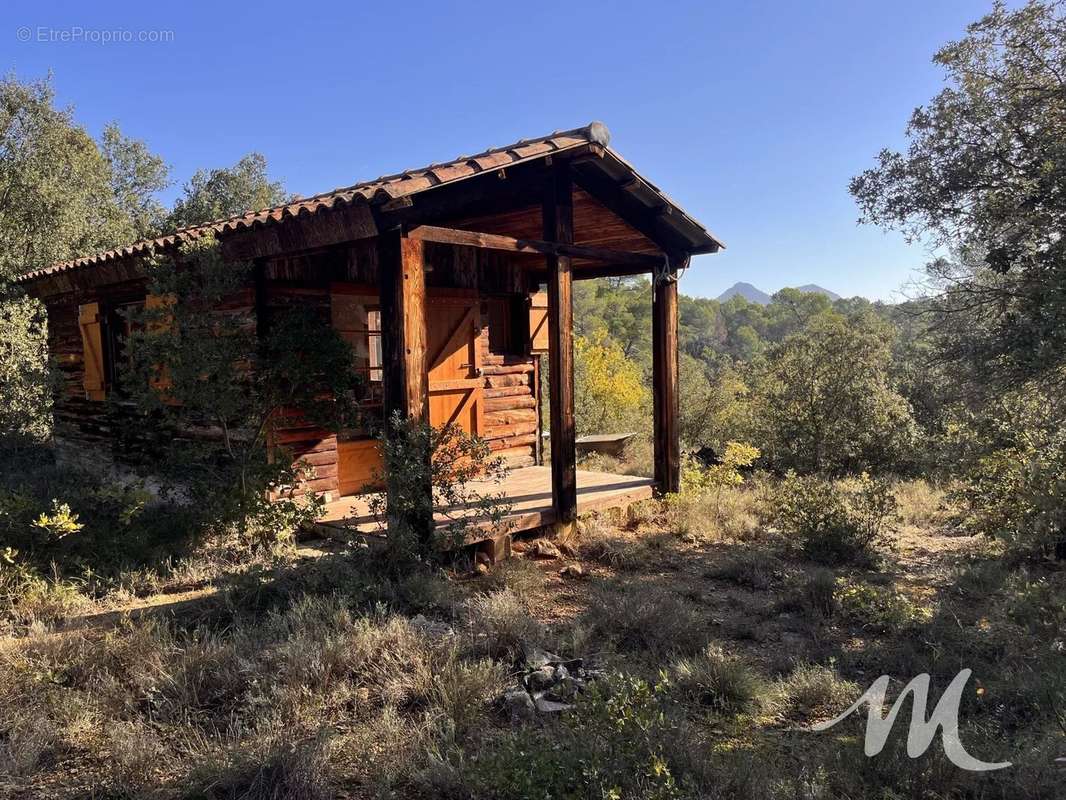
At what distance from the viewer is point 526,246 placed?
6.46m

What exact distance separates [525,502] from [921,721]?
14.7 feet

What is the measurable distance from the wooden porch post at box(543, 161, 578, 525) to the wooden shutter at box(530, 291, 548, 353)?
3.03 meters

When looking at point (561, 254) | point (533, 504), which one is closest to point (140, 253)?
point (561, 254)

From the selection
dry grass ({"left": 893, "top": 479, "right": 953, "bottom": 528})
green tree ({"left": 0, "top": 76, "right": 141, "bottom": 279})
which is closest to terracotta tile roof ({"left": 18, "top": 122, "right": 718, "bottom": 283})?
dry grass ({"left": 893, "top": 479, "right": 953, "bottom": 528})

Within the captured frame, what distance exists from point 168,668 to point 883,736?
3.57m

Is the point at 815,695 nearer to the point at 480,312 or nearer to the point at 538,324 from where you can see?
the point at 480,312

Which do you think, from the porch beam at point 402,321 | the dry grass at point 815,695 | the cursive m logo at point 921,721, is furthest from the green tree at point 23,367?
the cursive m logo at point 921,721

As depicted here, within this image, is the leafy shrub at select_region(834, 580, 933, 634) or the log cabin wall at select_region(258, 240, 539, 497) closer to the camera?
the leafy shrub at select_region(834, 580, 933, 634)

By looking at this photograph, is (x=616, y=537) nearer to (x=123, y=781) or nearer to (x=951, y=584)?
(x=951, y=584)

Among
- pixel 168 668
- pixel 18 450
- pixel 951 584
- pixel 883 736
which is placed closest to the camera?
pixel 883 736

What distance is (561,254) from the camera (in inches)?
269

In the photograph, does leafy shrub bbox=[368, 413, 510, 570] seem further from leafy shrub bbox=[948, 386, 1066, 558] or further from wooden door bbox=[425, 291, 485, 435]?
leafy shrub bbox=[948, 386, 1066, 558]

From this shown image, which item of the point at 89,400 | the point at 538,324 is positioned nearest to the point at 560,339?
the point at 538,324

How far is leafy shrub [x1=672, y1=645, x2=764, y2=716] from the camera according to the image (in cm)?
364
